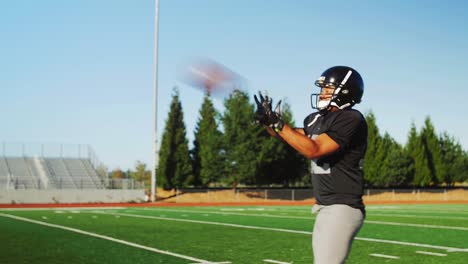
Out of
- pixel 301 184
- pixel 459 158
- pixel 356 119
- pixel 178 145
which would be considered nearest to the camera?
pixel 356 119

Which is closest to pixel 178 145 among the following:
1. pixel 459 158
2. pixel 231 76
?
pixel 459 158

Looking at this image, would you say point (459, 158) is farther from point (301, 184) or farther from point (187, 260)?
point (187, 260)

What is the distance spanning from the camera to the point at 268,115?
3.84 metres

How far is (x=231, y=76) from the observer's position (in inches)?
191

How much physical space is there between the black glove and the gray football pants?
0.62 m

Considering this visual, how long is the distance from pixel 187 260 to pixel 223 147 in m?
37.8

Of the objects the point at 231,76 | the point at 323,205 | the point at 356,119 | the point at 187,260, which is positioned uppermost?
the point at 231,76

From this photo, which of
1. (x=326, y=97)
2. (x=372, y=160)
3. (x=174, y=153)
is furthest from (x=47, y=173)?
(x=326, y=97)

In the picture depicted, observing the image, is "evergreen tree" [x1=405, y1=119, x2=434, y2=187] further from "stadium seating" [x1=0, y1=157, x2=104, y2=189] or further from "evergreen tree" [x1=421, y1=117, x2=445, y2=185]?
"stadium seating" [x1=0, y1=157, x2=104, y2=189]

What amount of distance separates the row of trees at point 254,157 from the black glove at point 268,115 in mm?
38715

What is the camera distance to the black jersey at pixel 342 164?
390cm

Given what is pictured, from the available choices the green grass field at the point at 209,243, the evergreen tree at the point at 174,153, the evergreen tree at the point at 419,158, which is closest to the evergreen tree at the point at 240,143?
the evergreen tree at the point at 174,153

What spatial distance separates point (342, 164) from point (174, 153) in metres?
44.3

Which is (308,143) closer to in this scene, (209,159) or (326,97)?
(326,97)
